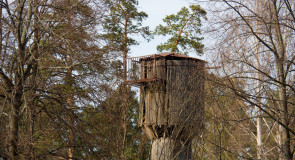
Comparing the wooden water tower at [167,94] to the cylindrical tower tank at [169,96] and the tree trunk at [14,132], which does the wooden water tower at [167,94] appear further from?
the tree trunk at [14,132]

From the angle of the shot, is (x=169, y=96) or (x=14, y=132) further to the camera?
(x=169, y=96)

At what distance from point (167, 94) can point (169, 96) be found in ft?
0.35

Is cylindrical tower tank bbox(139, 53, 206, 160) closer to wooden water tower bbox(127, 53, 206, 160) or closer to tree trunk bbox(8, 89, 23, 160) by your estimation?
wooden water tower bbox(127, 53, 206, 160)

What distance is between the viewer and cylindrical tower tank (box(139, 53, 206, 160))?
40.7ft

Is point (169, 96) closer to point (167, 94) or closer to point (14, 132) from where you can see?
A: point (167, 94)

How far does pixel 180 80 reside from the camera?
12.7 meters

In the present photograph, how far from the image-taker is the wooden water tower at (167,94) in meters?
12.4

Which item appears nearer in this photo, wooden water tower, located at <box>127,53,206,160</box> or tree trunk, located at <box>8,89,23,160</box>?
tree trunk, located at <box>8,89,23,160</box>

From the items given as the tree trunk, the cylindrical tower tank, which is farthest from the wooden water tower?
the tree trunk

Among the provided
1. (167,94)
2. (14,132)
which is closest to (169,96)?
(167,94)

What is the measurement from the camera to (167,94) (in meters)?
12.7

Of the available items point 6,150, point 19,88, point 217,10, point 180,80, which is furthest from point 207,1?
point 180,80

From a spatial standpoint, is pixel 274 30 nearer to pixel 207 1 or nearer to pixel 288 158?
pixel 207 1

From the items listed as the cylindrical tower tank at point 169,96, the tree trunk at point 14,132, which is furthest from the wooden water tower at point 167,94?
the tree trunk at point 14,132
